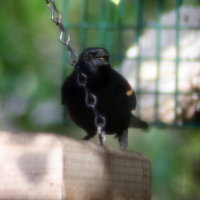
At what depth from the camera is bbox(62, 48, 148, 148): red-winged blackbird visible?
457cm

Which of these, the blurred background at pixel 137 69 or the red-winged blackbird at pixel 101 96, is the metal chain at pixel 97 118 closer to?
the red-winged blackbird at pixel 101 96

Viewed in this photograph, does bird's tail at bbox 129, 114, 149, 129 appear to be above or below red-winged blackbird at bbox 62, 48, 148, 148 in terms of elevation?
below

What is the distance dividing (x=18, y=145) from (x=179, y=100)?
341cm

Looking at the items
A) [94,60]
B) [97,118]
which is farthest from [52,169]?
[94,60]

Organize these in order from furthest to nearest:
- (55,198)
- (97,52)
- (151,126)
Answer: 1. (151,126)
2. (97,52)
3. (55,198)

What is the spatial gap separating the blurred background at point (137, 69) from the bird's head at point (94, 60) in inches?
39.9

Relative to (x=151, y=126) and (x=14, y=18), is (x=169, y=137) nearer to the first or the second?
(x=151, y=126)

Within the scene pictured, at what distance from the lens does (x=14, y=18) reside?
5809 mm

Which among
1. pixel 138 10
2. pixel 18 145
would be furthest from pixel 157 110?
pixel 18 145

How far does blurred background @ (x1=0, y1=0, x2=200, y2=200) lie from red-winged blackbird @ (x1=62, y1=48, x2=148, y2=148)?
0.83 meters

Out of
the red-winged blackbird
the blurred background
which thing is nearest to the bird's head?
the red-winged blackbird

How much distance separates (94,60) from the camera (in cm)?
457

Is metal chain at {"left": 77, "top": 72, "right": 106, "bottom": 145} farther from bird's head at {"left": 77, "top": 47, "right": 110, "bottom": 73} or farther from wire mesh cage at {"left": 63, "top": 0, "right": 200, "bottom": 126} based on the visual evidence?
wire mesh cage at {"left": 63, "top": 0, "right": 200, "bottom": 126}

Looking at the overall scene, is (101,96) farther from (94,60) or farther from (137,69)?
(137,69)
